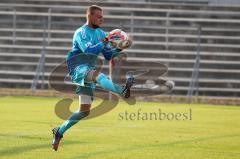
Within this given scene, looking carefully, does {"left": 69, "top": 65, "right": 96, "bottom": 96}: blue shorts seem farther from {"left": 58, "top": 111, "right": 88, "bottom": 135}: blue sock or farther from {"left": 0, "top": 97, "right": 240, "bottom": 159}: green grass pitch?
{"left": 0, "top": 97, "right": 240, "bottom": 159}: green grass pitch

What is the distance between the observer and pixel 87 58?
10695 millimetres

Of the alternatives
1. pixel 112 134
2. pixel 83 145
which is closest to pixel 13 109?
pixel 112 134

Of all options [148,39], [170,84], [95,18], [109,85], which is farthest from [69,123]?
[148,39]

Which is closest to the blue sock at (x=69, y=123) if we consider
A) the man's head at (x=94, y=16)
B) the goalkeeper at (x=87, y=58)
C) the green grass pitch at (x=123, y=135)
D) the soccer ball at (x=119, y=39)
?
the goalkeeper at (x=87, y=58)

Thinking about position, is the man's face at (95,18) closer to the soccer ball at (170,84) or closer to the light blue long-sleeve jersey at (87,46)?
the light blue long-sleeve jersey at (87,46)

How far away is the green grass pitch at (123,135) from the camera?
404 inches

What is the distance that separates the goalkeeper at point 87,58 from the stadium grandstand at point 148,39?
14.1 meters

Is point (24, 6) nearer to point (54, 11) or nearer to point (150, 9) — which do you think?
→ point (54, 11)

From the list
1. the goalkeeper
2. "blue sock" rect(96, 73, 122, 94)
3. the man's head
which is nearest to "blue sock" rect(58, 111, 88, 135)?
the goalkeeper

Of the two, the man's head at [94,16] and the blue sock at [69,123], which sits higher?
the man's head at [94,16]

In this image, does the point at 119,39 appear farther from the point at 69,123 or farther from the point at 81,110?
the point at 69,123

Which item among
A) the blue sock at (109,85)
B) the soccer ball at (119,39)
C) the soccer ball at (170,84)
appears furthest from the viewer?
the soccer ball at (170,84)

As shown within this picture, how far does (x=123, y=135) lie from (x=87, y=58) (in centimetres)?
266

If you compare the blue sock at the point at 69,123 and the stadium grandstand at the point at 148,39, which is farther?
the stadium grandstand at the point at 148,39
